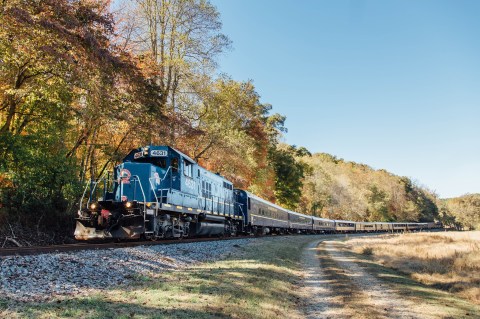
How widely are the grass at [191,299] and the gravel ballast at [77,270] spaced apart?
18.1 inches

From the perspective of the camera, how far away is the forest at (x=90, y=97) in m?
14.6

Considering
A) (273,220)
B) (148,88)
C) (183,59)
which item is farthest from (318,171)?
(148,88)

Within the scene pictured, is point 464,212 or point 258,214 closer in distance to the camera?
point 258,214

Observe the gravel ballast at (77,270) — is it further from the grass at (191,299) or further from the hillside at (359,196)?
the hillside at (359,196)

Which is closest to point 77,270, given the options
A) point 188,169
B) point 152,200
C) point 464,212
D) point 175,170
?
point 152,200

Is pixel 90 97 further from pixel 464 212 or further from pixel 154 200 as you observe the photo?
pixel 464 212

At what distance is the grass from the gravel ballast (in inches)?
18.1

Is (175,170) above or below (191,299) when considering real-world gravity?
above

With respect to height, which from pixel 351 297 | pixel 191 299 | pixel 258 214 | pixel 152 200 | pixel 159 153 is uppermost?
pixel 159 153

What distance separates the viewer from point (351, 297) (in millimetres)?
10242

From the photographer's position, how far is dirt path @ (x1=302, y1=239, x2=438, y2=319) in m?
8.64

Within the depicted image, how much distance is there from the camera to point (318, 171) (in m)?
81.7

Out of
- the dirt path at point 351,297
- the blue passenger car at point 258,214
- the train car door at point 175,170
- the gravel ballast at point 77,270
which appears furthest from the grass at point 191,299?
the blue passenger car at point 258,214

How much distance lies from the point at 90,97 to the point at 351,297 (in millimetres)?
13508
